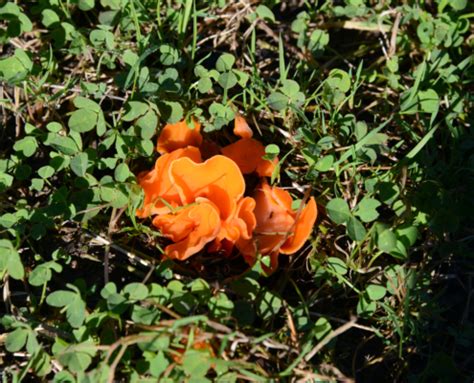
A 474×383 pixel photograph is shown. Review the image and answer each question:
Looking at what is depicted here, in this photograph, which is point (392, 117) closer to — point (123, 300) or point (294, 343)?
point (294, 343)

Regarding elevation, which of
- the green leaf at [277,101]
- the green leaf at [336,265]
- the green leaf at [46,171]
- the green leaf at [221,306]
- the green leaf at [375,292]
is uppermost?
the green leaf at [277,101]

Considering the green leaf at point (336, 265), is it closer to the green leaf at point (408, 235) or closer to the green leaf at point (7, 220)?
the green leaf at point (408, 235)

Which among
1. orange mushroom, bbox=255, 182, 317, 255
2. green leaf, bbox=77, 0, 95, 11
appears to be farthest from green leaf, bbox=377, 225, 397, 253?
green leaf, bbox=77, 0, 95, 11

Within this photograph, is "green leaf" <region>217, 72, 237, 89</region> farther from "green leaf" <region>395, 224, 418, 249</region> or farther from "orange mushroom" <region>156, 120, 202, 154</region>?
"green leaf" <region>395, 224, 418, 249</region>

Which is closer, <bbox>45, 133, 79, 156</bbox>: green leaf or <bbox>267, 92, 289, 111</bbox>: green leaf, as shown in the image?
<bbox>45, 133, 79, 156</bbox>: green leaf

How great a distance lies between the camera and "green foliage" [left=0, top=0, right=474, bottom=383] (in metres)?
2.85

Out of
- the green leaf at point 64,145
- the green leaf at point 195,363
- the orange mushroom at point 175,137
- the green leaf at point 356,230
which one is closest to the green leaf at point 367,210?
the green leaf at point 356,230

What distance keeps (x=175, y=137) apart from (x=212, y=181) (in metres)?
0.35

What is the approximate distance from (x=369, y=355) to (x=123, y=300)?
110cm

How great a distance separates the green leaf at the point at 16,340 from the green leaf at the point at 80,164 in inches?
27.9

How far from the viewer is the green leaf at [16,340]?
9.27 feet

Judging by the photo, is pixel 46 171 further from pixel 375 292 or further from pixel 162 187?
pixel 375 292

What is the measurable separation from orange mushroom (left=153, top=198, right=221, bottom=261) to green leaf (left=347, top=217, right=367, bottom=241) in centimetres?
58

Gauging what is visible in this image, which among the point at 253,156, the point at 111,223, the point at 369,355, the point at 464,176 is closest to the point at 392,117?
the point at 464,176
